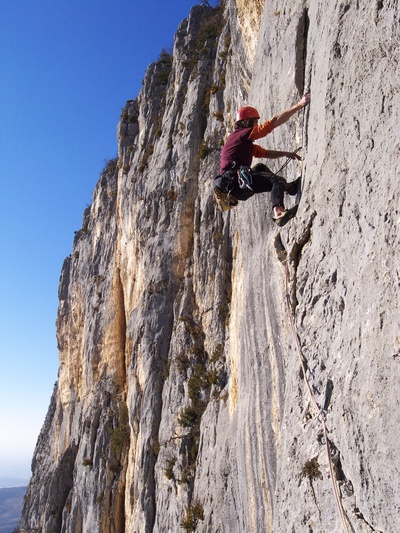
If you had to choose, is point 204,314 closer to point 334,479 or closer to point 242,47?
point 242,47

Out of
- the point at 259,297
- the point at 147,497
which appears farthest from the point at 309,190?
the point at 147,497

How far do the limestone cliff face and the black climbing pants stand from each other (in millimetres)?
605

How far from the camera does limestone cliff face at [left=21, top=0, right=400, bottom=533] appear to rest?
4.86 m

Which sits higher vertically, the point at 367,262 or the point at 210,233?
the point at 210,233

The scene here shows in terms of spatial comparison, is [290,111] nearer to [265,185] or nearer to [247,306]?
[265,185]

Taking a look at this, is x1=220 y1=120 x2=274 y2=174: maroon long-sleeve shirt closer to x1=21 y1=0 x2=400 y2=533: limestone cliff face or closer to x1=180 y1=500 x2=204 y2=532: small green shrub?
x1=21 y1=0 x2=400 y2=533: limestone cliff face

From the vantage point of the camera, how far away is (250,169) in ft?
27.2

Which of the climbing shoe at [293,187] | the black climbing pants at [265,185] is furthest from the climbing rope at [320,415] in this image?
the climbing shoe at [293,187]

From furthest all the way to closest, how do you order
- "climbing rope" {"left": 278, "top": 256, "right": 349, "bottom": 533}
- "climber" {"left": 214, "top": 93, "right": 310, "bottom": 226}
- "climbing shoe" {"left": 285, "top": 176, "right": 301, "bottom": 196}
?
"climbing shoe" {"left": 285, "top": 176, "right": 301, "bottom": 196}, "climber" {"left": 214, "top": 93, "right": 310, "bottom": 226}, "climbing rope" {"left": 278, "top": 256, "right": 349, "bottom": 533}

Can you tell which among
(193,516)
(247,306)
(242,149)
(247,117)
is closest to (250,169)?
(242,149)

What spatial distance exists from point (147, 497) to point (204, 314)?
6.31m

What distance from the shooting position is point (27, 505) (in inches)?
1369

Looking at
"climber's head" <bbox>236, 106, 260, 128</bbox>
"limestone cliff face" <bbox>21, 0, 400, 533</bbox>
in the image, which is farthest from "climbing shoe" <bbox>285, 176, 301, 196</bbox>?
"climber's head" <bbox>236, 106, 260, 128</bbox>

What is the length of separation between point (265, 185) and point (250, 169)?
45 centimetres
